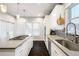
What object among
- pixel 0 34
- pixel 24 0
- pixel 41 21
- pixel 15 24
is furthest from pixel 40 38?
pixel 24 0

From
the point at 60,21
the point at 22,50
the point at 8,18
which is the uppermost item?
the point at 8,18

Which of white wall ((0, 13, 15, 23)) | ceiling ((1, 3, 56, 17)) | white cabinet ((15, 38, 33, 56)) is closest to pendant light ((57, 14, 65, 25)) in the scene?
ceiling ((1, 3, 56, 17))

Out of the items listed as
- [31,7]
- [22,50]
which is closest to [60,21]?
[31,7]

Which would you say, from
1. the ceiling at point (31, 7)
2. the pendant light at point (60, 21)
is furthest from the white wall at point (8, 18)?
the pendant light at point (60, 21)

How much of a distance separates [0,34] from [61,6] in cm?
330

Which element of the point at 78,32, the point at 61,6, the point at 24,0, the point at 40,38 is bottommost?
the point at 40,38

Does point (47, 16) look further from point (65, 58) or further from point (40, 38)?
point (65, 58)

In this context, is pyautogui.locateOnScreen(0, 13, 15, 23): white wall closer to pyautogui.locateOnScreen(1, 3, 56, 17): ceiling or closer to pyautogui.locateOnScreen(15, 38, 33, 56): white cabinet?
pyautogui.locateOnScreen(1, 3, 56, 17): ceiling

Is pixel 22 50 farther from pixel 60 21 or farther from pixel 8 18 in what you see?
pixel 8 18

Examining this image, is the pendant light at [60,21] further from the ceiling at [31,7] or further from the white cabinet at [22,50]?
the white cabinet at [22,50]

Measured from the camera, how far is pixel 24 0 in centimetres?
144

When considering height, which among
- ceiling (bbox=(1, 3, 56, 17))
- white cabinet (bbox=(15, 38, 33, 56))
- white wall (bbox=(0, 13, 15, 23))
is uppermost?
ceiling (bbox=(1, 3, 56, 17))

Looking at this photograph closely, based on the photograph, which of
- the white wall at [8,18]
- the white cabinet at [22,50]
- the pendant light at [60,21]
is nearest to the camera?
the white cabinet at [22,50]

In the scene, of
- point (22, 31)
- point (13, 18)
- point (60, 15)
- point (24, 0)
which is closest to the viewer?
point (24, 0)
